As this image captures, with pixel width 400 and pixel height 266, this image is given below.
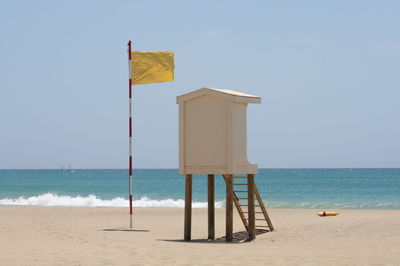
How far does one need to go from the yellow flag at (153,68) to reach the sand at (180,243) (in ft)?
14.8

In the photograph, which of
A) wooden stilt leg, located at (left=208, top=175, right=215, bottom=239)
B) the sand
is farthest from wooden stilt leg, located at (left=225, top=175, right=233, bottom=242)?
wooden stilt leg, located at (left=208, top=175, right=215, bottom=239)

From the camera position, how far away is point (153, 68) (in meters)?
21.1

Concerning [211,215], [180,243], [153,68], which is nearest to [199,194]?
[153,68]

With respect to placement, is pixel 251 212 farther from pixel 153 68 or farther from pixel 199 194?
pixel 199 194

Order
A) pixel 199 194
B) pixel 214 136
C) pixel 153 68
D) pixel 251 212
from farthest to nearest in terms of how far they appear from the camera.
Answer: pixel 199 194
pixel 153 68
pixel 251 212
pixel 214 136

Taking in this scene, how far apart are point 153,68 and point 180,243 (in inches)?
245

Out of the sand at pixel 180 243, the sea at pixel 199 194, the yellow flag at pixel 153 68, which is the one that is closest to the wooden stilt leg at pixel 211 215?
the sand at pixel 180 243

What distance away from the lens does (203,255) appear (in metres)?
13.9

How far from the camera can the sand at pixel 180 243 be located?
42.8 ft

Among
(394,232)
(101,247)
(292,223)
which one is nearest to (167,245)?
(101,247)

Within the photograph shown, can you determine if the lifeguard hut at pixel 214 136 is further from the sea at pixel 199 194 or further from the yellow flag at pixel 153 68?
the sea at pixel 199 194

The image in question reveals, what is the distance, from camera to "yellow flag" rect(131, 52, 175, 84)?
21.0m

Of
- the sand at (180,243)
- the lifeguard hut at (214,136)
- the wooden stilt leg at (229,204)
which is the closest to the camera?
the sand at (180,243)

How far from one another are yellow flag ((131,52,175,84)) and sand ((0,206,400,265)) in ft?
14.8
